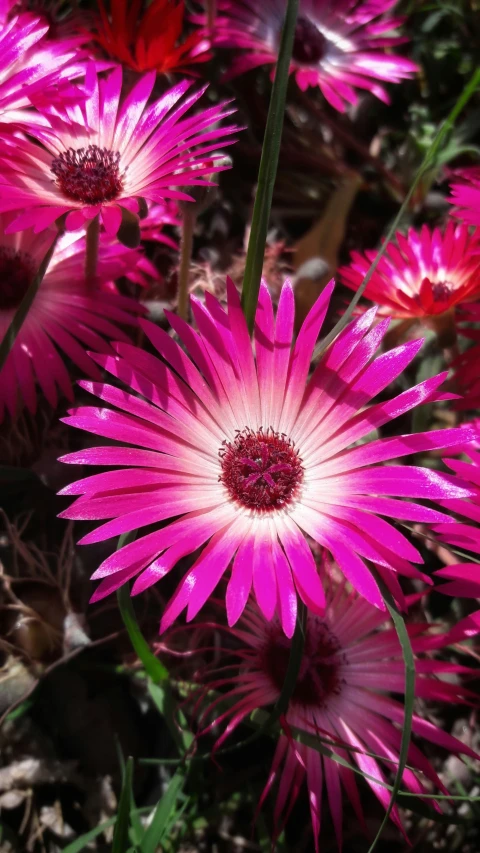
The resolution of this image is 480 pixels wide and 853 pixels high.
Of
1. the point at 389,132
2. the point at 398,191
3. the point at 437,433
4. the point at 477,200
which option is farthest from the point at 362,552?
the point at 389,132

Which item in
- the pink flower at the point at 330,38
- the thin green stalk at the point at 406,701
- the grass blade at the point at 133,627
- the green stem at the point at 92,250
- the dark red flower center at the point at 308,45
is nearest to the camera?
the thin green stalk at the point at 406,701

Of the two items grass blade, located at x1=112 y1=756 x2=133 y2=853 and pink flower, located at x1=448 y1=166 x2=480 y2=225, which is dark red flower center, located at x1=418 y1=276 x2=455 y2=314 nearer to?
pink flower, located at x1=448 y1=166 x2=480 y2=225

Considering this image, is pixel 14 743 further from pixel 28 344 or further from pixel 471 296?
pixel 471 296

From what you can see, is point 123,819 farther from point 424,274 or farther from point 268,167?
point 424,274

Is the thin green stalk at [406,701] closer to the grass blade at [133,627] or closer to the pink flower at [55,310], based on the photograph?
the grass blade at [133,627]

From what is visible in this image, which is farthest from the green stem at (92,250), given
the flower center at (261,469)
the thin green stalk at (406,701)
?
the thin green stalk at (406,701)
